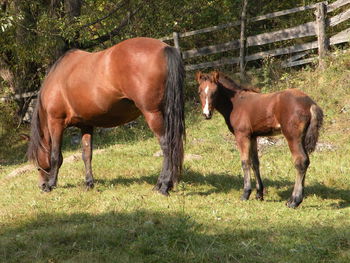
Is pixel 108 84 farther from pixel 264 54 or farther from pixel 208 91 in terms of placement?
pixel 264 54

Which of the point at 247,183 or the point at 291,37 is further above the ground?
the point at 291,37

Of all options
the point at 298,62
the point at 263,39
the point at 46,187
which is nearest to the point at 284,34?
the point at 263,39

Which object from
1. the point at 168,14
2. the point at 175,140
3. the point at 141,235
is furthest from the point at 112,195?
the point at 168,14

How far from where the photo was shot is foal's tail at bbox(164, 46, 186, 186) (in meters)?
7.72

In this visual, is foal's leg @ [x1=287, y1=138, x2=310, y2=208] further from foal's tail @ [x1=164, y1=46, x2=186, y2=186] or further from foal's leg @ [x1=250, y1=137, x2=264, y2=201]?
foal's tail @ [x1=164, y1=46, x2=186, y2=186]

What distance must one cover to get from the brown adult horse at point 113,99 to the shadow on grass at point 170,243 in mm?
1913

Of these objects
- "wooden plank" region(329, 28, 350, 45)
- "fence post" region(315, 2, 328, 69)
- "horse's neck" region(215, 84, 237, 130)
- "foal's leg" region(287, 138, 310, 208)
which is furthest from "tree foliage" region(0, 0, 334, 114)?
"foal's leg" region(287, 138, 310, 208)

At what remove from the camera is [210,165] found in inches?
405

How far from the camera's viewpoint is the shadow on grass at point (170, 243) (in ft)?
16.5

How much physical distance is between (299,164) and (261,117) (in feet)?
3.02

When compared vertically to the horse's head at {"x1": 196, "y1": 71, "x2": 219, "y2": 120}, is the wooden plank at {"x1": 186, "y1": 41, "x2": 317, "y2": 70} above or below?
below

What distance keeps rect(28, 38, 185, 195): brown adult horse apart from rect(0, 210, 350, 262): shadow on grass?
6.28ft

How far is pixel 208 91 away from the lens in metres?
7.56

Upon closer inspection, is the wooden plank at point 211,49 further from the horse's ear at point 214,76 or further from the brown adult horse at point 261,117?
the horse's ear at point 214,76
